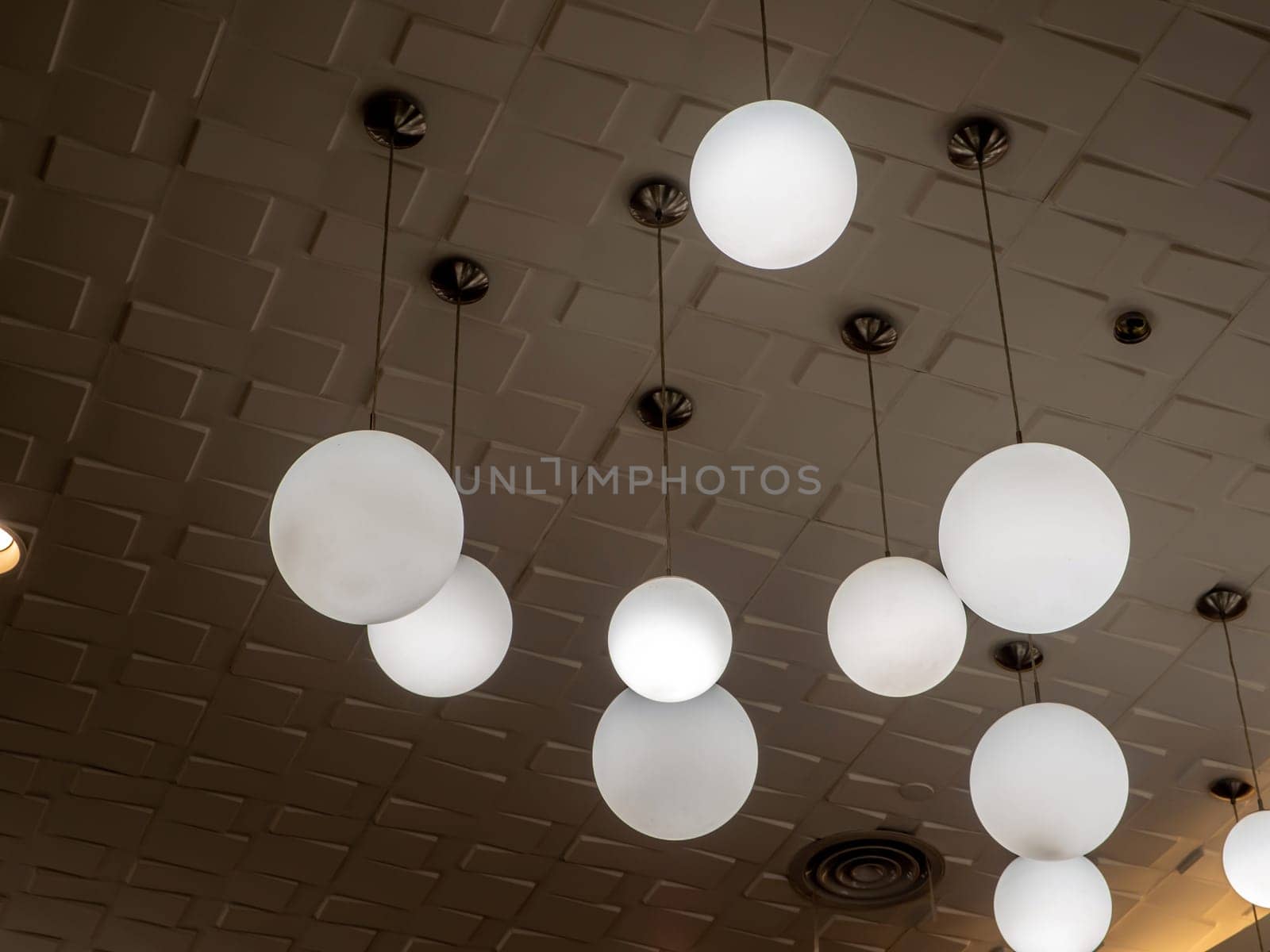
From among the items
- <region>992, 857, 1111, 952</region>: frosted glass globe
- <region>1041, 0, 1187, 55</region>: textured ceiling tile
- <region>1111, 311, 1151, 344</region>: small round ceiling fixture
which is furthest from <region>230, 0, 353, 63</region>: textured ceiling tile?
<region>992, 857, 1111, 952</region>: frosted glass globe

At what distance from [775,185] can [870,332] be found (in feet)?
3.88

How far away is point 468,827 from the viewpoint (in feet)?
14.1

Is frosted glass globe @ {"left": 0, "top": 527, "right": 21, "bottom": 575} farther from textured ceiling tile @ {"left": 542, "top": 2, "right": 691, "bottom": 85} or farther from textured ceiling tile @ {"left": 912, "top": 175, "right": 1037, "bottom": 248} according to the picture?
textured ceiling tile @ {"left": 912, "top": 175, "right": 1037, "bottom": 248}

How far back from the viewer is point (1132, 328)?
3.08 m

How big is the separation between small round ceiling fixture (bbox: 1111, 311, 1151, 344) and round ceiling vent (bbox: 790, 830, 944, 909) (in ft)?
6.02

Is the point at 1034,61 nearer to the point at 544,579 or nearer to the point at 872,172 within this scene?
the point at 872,172

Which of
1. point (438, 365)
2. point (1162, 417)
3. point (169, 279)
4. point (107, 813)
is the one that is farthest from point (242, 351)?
point (1162, 417)

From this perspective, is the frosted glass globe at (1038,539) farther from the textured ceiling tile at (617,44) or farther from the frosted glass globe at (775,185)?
the textured ceiling tile at (617,44)

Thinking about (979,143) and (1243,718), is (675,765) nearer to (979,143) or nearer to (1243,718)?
(979,143)

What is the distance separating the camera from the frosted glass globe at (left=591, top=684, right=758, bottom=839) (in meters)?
2.11

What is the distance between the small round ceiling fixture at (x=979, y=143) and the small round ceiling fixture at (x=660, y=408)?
0.81 metres

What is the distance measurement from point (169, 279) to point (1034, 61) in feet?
5.94

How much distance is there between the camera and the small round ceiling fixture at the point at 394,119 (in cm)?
276

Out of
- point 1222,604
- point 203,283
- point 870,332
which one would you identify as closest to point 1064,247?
point 870,332
